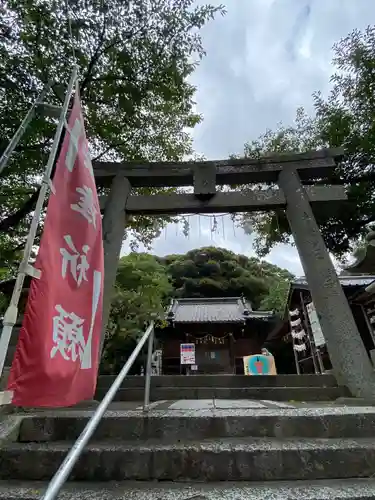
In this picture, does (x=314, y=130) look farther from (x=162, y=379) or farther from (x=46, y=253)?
(x=46, y=253)

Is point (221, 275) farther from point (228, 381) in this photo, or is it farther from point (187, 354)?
point (228, 381)

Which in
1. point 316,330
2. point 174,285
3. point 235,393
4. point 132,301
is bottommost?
point 235,393

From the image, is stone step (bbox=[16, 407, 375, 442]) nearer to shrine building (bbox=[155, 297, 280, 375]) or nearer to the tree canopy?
the tree canopy

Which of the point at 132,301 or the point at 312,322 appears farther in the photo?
the point at 132,301

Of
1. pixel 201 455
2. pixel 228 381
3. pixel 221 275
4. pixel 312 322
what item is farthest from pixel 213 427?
pixel 221 275

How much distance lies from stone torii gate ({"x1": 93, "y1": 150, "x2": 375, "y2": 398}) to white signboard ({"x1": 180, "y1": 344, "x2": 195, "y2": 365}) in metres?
9.46

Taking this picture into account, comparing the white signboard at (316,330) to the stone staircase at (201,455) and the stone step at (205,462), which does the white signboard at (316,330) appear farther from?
the stone step at (205,462)

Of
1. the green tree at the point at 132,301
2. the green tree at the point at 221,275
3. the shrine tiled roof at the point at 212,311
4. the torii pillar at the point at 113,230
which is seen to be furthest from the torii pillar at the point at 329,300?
the green tree at the point at 221,275

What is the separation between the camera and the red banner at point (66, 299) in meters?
1.38

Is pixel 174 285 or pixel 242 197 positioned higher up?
pixel 174 285

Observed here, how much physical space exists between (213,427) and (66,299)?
1396mm

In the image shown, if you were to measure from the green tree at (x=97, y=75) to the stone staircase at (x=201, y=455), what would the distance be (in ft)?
16.1

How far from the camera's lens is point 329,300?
12.6ft

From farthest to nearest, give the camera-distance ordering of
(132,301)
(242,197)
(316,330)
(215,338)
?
(215,338), (132,301), (316,330), (242,197)
